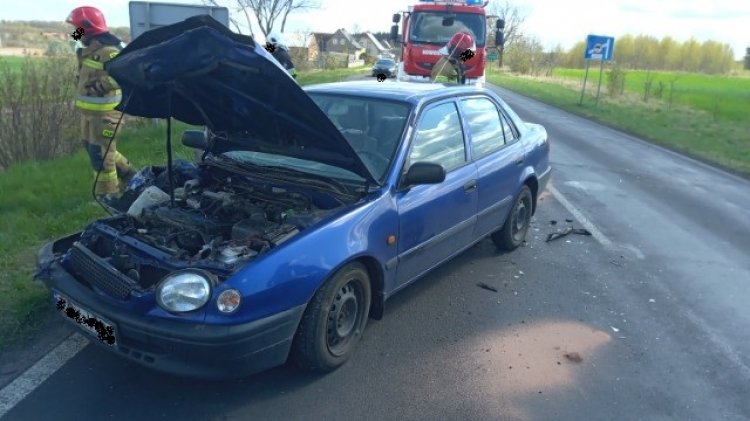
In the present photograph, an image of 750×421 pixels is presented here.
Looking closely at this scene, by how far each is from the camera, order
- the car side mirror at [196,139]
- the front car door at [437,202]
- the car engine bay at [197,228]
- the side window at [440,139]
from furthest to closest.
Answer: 1. the car side mirror at [196,139]
2. the side window at [440,139]
3. the front car door at [437,202]
4. the car engine bay at [197,228]

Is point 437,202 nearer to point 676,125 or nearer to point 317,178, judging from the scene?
point 317,178

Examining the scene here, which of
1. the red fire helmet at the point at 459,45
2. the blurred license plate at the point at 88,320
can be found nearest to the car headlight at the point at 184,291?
the blurred license plate at the point at 88,320

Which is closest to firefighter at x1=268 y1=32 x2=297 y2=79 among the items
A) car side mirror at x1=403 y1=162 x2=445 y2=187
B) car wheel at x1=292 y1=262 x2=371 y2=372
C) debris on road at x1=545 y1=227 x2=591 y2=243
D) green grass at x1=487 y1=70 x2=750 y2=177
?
debris on road at x1=545 y1=227 x2=591 y2=243

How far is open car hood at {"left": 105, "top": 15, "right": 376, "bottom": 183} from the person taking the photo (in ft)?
10.4

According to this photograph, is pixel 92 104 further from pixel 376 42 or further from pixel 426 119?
pixel 376 42

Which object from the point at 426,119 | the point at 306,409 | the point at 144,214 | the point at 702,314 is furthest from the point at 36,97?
the point at 702,314

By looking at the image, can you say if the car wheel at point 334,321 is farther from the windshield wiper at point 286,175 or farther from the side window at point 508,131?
the side window at point 508,131

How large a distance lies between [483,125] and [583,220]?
8.69ft

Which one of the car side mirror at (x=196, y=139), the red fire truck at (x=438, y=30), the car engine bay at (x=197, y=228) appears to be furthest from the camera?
the red fire truck at (x=438, y=30)

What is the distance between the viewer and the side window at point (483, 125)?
495cm

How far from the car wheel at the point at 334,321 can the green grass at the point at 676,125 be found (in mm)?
10624

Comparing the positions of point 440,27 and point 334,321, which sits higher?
point 440,27

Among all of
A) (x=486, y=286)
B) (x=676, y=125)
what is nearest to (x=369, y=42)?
(x=676, y=125)

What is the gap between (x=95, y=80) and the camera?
6141mm
